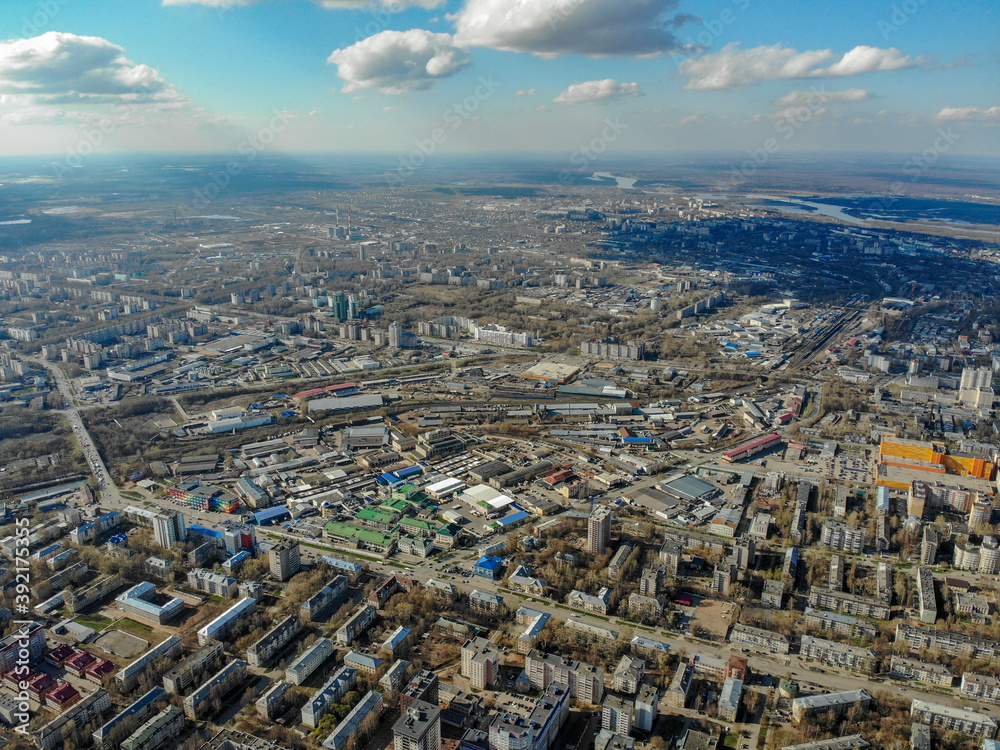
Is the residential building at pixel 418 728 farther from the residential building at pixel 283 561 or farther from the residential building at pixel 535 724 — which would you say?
the residential building at pixel 283 561

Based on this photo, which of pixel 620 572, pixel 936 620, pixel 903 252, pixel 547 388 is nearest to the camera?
pixel 936 620

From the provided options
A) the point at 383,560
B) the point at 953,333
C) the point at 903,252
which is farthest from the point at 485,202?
the point at 383,560

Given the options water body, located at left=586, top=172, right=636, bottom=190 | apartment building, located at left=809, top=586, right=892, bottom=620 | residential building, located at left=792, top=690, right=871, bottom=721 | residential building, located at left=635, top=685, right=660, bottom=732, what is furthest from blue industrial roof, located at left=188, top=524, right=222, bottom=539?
water body, located at left=586, top=172, right=636, bottom=190

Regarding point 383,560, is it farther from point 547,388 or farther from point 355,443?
point 547,388

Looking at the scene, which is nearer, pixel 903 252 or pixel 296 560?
pixel 296 560

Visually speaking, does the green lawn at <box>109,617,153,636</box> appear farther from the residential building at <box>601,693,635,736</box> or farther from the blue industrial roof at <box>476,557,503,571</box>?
the residential building at <box>601,693,635,736</box>

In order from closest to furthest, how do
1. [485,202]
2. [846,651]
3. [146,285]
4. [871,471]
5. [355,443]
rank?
1. [846,651]
2. [871,471]
3. [355,443]
4. [146,285]
5. [485,202]

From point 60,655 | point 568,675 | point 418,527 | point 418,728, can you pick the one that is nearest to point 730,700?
point 568,675
